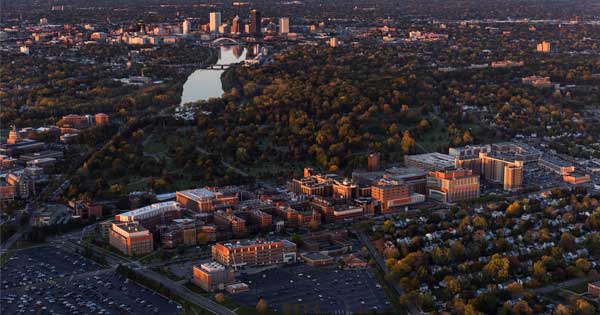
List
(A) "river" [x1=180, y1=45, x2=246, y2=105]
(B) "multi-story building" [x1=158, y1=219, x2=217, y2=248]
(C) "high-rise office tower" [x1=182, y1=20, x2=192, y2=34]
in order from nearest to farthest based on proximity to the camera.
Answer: (B) "multi-story building" [x1=158, y1=219, x2=217, y2=248] < (A) "river" [x1=180, y1=45, x2=246, y2=105] < (C) "high-rise office tower" [x1=182, y1=20, x2=192, y2=34]

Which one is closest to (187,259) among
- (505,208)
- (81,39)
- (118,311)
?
(118,311)

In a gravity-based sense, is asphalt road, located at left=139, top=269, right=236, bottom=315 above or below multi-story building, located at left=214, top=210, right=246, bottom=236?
below

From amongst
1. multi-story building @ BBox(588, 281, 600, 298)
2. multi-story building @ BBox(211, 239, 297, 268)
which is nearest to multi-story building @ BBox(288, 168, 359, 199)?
multi-story building @ BBox(211, 239, 297, 268)

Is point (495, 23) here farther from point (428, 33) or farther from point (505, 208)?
point (505, 208)

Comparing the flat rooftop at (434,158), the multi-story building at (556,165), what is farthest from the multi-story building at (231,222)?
the multi-story building at (556,165)

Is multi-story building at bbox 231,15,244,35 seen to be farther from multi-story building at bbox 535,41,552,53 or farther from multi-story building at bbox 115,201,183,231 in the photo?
multi-story building at bbox 115,201,183,231

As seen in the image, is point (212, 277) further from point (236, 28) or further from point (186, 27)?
point (236, 28)

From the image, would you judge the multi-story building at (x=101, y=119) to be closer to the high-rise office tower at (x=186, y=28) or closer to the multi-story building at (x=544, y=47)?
the multi-story building at (x=544, y=47)
